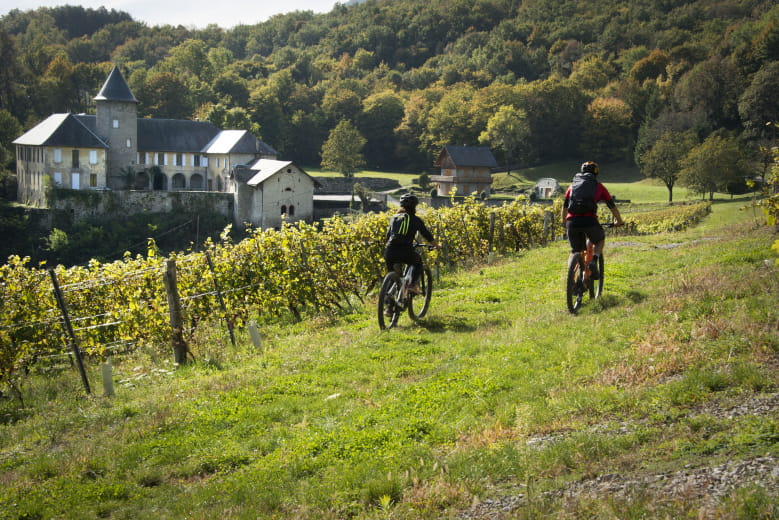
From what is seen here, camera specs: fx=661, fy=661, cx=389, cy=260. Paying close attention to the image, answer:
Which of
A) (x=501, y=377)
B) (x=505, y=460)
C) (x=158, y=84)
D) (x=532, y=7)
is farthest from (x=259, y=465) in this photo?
(x=532, y=7)

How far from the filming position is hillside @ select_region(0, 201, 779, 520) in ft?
14.6

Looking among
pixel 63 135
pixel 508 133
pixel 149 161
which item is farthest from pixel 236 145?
pixel 508 133

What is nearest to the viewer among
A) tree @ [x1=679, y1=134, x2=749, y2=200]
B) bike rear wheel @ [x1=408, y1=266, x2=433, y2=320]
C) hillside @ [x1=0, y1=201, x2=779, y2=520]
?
hillside @ [x1=0, y1=201, x2=779, y2=520]

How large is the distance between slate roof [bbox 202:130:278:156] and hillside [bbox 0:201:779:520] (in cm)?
6334

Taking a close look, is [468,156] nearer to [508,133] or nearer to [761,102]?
[508,133]

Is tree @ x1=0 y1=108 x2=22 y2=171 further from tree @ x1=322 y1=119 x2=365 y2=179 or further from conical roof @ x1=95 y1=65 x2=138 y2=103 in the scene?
tree @ x1=322 y1=119 x2=365 y2=179

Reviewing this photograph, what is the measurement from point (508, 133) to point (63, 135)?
54.1 m

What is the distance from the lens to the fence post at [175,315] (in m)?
Result: 9.55

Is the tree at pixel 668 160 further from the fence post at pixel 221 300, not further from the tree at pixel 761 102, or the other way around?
the fence post at pixel 221 300

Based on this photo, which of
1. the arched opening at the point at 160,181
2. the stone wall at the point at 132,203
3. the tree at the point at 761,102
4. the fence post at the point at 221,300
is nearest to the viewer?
the fence post at the point at 221,300

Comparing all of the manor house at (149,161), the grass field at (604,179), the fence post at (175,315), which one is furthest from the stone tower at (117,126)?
the fence post at (175,315)

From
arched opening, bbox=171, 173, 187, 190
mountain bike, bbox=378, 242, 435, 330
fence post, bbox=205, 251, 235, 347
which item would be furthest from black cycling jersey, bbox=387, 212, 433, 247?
arched opening, bbox=171, 173, 187, 190

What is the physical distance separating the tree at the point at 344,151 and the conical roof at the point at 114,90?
25970 millimetres

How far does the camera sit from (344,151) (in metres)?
86.5
